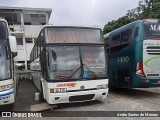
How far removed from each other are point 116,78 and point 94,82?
3.93 metres

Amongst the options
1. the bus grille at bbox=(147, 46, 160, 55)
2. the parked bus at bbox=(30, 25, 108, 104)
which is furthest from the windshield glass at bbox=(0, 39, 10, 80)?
the bus grille at bbox=(147, 46, 160, 55)

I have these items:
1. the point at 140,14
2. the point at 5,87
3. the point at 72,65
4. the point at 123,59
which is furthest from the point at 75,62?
the point at 140,14

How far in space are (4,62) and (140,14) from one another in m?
28.6

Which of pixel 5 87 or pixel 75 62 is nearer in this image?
pixel 5 87

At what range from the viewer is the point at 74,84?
27.9 feet

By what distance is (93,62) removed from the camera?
348 inches

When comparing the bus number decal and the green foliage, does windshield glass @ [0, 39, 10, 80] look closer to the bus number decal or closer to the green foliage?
the bus number decal

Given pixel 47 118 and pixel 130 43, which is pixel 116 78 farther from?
pixel 47 118

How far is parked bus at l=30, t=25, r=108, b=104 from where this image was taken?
8406 mm

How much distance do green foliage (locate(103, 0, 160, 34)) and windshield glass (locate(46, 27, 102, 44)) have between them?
1813 cm

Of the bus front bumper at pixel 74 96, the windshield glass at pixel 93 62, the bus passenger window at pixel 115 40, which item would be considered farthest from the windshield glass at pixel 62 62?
the bus passenger window at pixel 115 40

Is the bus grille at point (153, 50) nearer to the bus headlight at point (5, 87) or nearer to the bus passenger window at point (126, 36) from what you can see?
the bus passenger window at point (126, 36)

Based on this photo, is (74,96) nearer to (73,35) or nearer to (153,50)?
(73,35)

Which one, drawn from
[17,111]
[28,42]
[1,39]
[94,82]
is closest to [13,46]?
[1,39]
